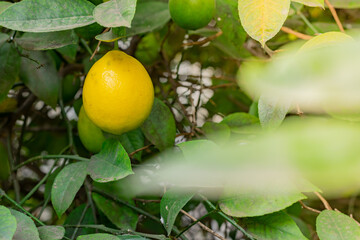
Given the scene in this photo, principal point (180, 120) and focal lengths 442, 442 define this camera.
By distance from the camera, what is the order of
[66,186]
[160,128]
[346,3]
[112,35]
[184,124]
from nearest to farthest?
[112,35]
[66,186]
[160,128]
[346,3]
[184,124]

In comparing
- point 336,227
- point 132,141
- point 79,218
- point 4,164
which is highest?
point 336,227

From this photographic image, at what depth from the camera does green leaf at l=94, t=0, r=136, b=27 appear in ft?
1.44

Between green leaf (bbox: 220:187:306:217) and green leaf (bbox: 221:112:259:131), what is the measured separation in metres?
0.31

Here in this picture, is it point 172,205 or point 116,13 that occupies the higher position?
point 116,13

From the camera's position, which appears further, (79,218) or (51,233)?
(79,218)

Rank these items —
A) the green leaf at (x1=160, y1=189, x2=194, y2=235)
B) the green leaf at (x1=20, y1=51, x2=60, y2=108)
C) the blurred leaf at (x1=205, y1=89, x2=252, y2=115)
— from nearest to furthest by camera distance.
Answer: the green leaf at (x1=160, y1=189, x2=194, y2=235), the green leaf at (x1=20, y1=51, x2=60, y2=108), the blurred leaf at (x1=205, y1=89, x2=252, y2=115)

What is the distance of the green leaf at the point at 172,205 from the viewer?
0.51 meters

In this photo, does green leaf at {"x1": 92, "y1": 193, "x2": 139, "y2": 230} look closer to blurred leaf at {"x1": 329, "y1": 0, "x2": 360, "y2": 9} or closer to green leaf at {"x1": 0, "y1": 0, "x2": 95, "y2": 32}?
green leaf at {"x1": 0, "y1": 0, "x2": 95, "y2": 32}

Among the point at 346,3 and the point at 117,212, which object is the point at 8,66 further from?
the point at 346,3

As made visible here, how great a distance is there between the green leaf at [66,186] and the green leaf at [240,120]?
0.29 meters

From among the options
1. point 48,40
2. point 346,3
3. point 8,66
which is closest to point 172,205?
point 48,40

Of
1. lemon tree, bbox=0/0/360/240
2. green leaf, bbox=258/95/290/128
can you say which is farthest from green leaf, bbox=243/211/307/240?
green leaf, bbox=258/95/290/128

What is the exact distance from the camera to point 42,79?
88 centimetres

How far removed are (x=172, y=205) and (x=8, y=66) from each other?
446 millimetres
